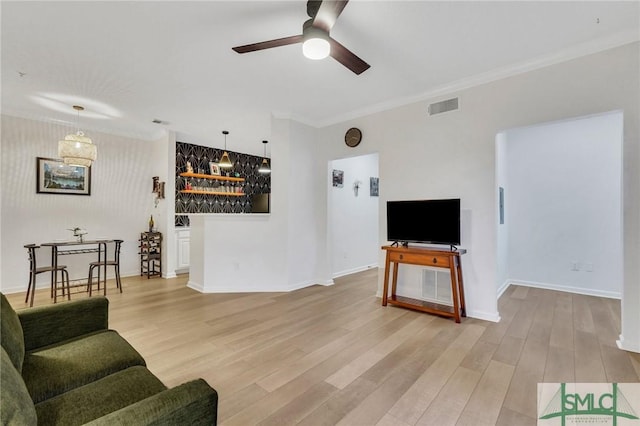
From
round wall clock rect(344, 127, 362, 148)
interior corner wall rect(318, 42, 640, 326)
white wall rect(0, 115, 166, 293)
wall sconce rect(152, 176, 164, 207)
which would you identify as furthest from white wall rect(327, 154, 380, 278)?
white wall rect(0, 115, 166, 293)

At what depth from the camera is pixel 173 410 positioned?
965 millimetres

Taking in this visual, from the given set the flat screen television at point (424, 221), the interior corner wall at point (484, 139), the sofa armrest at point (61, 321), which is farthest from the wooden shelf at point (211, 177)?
the sofa armrest at point (61, 321)

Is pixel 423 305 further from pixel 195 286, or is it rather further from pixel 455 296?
pixel 195 286

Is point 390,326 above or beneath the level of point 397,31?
beneath

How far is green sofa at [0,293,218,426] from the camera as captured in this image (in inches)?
→ 36.7

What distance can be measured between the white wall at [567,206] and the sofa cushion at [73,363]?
5.17 m

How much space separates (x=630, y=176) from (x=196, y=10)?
13.0 ft

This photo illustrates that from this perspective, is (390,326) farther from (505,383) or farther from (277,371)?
(277,371)

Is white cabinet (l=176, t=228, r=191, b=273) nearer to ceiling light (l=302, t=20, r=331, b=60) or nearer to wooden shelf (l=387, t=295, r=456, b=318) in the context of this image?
wooden shelf (l=387, t=295, r=456, b=318)

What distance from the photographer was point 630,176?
8.48 feet

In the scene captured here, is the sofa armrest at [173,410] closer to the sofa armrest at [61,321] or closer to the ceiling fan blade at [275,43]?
the sofa armrest at [61,321]

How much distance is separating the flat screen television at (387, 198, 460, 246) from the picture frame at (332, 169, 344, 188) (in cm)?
181

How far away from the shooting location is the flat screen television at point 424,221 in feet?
11.2

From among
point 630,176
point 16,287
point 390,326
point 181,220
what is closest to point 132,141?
point 181,220
